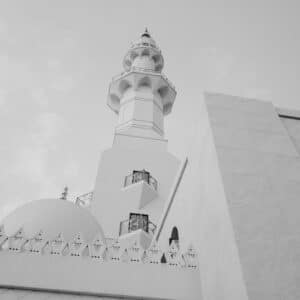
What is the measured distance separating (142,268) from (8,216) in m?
3.95

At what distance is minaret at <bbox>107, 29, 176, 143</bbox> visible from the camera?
48.6 feet

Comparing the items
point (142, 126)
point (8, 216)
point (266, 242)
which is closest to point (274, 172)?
point (266, 242)

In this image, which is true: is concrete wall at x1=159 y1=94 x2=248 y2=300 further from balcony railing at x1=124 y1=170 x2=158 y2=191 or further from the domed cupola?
the domed cupola

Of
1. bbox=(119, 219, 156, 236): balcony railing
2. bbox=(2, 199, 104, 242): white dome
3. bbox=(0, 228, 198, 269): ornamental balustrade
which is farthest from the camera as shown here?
bbox=(119, 219, 156, 236): balcony railing

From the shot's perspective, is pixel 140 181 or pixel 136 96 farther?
pixel 136 96

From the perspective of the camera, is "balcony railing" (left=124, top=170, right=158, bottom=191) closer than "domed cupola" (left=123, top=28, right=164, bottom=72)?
Yes

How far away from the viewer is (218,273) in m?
3.86

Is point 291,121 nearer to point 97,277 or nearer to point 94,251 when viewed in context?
point 94,251

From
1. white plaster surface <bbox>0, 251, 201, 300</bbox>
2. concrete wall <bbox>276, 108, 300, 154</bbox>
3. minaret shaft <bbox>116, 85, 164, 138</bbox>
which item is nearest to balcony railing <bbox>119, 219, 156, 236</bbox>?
minaret shaft <bbox>116, 85, 164, 138</bbox>

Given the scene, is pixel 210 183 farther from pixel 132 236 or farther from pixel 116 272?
pixel 132 236

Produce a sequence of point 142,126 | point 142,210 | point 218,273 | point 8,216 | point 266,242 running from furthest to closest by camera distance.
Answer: point 142,126 → point 142,210 → point 8,216 → point 218,273 → point 266,242

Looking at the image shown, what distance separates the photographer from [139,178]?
11578 millimetres

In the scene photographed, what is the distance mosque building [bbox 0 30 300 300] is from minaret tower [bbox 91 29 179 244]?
328 cm

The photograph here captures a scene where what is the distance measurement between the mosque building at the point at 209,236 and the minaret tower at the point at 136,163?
3283mm
